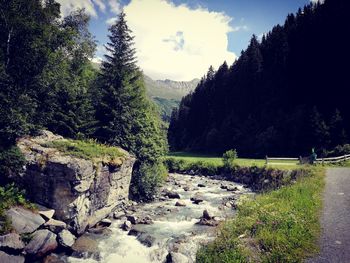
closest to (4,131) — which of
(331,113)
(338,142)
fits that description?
(338,142)

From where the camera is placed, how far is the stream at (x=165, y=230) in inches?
674

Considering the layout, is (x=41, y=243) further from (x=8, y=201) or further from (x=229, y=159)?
(x=229, y=159)

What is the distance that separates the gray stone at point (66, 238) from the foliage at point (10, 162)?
19.8ft

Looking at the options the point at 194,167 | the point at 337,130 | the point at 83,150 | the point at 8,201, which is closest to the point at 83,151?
the point at 83,150

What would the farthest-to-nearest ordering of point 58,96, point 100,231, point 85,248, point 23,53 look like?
point 58,96 → point 23,53 → point 100,231 → point 85,248

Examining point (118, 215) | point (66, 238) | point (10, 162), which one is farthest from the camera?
point (118, 215)

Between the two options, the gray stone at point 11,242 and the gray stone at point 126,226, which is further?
the gray stone at point 126,226

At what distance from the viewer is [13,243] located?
15.9m

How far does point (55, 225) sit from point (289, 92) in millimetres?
62595

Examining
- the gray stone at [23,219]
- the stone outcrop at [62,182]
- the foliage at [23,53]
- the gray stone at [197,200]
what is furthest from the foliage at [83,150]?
the gray stone at [197,200]

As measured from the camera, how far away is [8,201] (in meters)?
18.5

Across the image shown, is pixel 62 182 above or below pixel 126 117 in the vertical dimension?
below

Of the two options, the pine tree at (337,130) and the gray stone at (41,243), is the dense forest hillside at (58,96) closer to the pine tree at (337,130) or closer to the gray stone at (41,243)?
the gray stone at (41,243)

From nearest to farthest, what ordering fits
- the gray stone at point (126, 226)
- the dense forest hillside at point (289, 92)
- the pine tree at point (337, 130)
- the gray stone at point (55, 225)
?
the gray stone at point (55, 225) < the gray stone at point (126, 226) < the pine tree at point (337, 130) < the dense forest hillside at point (289, 92)
